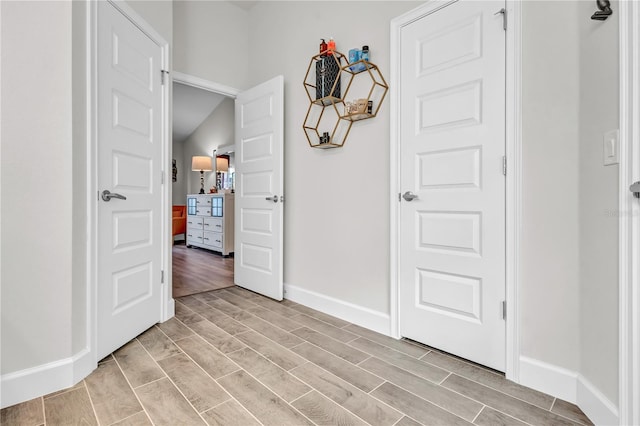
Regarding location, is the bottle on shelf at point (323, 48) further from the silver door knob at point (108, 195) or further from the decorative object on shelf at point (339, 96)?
the silver door knob at point (108, 195)

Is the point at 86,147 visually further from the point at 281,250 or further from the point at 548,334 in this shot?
the point at 548,334

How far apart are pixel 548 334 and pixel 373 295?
106 cm

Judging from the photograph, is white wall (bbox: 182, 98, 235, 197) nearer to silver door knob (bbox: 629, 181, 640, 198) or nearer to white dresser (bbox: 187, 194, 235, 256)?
white dresser (bbox: 187, 194, 235, 256)

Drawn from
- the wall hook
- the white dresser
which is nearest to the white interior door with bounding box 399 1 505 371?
the wall hook

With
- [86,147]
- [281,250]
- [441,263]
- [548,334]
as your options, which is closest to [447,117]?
[441,263]

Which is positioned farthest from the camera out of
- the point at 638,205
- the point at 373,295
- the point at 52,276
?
the point at 373,295

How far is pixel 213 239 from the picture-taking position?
5797mm

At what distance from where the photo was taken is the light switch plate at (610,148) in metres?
1.21

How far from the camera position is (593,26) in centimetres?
134

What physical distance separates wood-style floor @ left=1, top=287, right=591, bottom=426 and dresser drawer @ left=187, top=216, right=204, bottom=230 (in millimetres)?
4191

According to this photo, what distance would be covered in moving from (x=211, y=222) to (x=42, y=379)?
4467 mm

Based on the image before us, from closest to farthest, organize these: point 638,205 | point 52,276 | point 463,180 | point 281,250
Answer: point 638,205, point 52,276, point 463,180, point 281,250

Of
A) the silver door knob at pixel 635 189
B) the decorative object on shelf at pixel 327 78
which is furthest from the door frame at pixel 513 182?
the decorative object on shelf at pixel 327 78

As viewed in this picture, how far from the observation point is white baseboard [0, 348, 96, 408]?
4.68 feet
